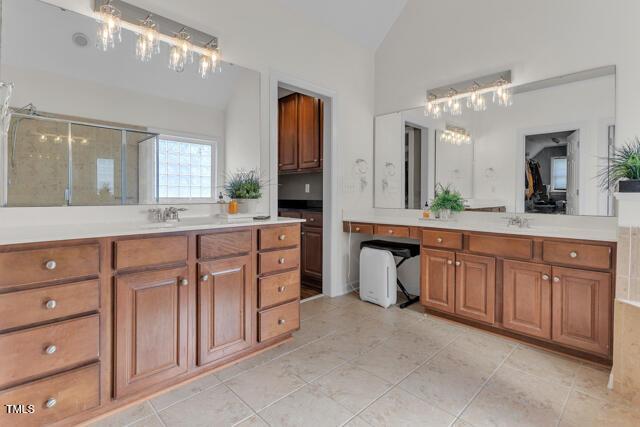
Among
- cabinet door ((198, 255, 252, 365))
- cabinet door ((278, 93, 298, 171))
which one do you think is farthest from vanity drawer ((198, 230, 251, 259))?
cabinet door ((278, 93, 298, 171))

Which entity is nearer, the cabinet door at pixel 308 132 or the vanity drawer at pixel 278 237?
the vanity drawer at pixel 278 237

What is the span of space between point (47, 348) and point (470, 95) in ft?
11.9

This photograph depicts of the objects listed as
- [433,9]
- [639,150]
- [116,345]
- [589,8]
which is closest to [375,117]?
[433,9]

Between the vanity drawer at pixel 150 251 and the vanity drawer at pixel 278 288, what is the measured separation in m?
0.62

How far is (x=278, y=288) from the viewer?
2.42 metres

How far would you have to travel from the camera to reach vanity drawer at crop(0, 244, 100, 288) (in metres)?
1.38

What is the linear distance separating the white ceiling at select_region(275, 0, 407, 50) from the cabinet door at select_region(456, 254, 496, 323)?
8.71ft

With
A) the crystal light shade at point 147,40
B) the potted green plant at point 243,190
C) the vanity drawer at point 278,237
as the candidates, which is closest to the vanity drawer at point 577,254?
the vanity drawer at point 278,237

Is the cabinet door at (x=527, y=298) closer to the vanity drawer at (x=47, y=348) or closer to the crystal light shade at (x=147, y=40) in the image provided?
the vanity drawer at (x=47, y=348)

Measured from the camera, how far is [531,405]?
5.85 ft

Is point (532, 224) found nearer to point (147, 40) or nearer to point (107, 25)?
point (147, 40)

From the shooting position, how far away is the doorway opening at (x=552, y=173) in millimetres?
2602

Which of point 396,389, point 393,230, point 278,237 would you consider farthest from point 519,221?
point 278,237

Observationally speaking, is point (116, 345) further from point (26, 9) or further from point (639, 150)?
point (639, 150)
